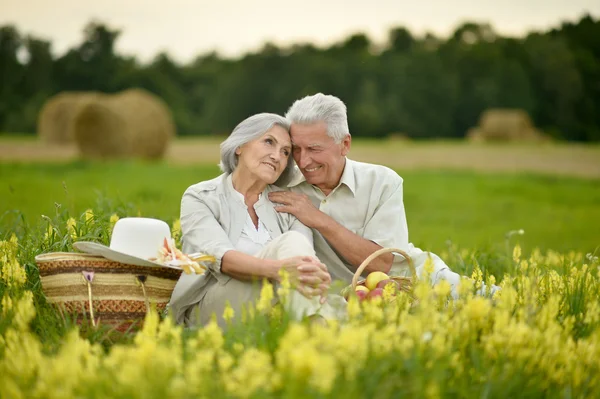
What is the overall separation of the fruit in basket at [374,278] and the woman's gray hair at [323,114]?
1009 mm

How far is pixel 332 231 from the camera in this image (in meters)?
5.96

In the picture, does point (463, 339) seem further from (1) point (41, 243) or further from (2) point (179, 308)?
(1) point (41, 243)

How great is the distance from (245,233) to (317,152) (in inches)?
31.8

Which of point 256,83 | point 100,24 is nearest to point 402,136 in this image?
point 256,83

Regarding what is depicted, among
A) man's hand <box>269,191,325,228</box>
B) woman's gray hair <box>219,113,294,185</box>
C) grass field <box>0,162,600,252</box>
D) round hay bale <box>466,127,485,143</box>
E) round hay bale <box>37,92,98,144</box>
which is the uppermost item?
woman's gray hair <box>219,113,294,185</box>

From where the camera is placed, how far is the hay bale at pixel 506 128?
47.0 meters

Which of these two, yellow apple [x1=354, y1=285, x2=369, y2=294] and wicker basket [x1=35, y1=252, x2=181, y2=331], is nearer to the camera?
wicker basket [x1=35, y1=252, x2=181, y2=331]

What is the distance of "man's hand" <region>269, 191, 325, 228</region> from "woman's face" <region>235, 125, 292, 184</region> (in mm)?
179

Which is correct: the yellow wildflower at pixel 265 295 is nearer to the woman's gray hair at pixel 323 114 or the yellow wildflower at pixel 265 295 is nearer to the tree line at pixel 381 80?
the woman's gray hair at pixel 323 114

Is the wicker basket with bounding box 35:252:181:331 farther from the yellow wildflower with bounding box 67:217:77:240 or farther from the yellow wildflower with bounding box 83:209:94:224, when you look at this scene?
the yellow wildflower with bounding box 83:209:94:224

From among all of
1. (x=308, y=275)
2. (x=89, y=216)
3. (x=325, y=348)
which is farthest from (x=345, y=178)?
(x=325, y=348)

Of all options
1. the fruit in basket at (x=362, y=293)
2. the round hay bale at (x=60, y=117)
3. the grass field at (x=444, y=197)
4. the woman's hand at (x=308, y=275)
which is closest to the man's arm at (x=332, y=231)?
the fruit in basket at (x=362, y=293)

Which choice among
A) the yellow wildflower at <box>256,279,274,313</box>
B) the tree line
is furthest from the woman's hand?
the tree line

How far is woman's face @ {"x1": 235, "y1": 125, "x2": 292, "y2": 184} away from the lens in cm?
569
